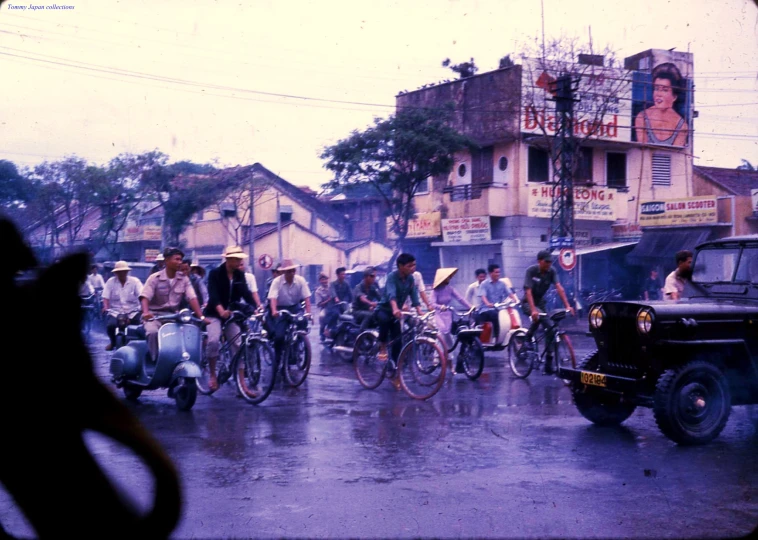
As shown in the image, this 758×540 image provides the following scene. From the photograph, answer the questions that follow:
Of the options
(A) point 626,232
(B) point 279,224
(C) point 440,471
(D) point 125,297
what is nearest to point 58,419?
(C) point 440,471

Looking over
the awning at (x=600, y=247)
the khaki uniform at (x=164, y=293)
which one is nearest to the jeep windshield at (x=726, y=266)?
the khaki uniform at (x=164, y=293)

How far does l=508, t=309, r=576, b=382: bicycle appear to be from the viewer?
1104 cm

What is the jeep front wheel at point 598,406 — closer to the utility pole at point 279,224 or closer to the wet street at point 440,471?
the wet street at point 440,471

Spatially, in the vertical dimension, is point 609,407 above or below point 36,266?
below

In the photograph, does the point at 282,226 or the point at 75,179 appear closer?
the point at 75,179

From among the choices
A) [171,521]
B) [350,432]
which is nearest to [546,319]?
[350,432]

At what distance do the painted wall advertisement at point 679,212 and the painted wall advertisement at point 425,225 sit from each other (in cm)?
822

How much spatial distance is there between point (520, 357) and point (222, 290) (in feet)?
13.9

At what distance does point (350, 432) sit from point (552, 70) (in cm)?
2386

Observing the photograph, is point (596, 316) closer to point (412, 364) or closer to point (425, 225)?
point (412, 364)

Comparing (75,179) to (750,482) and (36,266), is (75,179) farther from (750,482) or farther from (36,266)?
(36,266)

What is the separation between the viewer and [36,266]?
3.54 feet

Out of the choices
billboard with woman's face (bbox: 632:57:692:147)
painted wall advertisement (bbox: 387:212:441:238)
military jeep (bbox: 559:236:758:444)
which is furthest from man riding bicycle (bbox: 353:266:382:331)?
billboard with woman's face (bbox: 632:57:692:147)

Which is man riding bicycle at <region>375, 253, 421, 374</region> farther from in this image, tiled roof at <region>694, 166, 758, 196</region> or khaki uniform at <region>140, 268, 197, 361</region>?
tiled roof at <region>694, 166, 758, 196</region>
